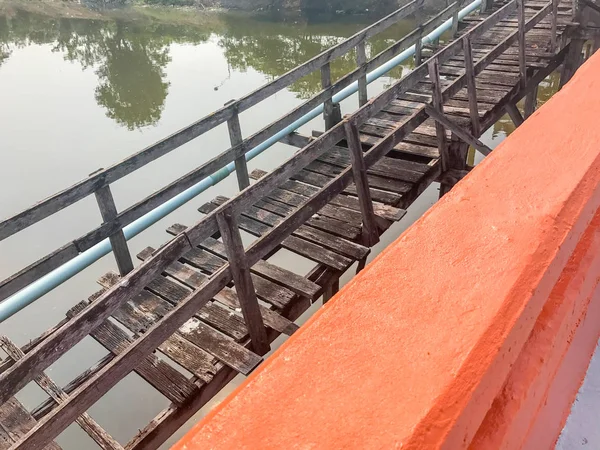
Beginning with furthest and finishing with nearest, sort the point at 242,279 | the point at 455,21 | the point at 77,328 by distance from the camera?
the point at 455,21
the point at 242,279
the point at 77,328

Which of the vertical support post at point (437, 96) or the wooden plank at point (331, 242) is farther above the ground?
the vertical support post at point (437, 96)

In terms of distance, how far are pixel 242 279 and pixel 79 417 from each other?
1.35 m

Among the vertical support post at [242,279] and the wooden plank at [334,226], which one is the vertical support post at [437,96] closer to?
the wooden plank at [334,226]

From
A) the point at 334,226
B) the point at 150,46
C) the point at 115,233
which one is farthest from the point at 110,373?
the point at 150,46

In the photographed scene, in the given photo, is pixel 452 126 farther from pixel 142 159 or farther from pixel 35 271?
pixel 35 271

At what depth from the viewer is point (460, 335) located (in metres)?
1.15

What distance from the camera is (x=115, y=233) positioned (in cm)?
414

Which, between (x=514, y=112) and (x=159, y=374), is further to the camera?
(x=514, y=112)

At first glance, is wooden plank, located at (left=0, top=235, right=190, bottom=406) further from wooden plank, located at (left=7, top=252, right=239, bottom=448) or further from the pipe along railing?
the pipe along railing

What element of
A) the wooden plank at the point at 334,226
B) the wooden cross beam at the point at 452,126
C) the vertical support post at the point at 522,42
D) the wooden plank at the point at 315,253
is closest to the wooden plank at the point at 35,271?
the wooden plank at the point at 315,253

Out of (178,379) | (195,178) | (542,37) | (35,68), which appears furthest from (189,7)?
(178,379)

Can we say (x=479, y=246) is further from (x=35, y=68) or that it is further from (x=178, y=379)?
(x=35, y=68)

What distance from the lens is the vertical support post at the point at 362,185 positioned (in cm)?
418

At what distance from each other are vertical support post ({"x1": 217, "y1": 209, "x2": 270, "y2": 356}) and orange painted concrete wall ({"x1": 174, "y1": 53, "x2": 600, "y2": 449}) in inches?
69.9
